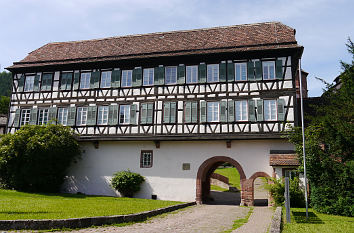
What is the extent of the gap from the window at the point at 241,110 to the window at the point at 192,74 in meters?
3.06

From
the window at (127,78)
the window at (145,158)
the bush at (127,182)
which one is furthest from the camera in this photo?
the window at (127,78)

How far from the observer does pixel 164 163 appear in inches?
860

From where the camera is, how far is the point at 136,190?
21.7 metres

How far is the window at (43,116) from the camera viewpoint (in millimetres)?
23922

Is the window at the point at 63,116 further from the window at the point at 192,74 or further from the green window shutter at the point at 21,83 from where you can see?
the window at the point at 192,74

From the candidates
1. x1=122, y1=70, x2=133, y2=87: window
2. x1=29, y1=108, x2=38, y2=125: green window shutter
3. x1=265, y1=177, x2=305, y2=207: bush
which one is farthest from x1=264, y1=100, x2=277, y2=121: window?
x1=29, y1=108, x2=38, y2=125: green window shutter

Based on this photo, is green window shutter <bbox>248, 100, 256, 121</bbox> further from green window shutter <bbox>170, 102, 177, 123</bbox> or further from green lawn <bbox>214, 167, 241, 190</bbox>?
green lawn <bbox>214, 167, 241, 190</bbox>

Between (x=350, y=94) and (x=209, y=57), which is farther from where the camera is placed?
(x=209, y=57)

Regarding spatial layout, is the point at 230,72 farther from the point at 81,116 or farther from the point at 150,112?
the point at 81,116

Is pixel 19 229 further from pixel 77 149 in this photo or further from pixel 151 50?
pixel 151 50

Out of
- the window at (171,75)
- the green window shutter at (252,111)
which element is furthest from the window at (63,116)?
the green window shutter at (252,111)

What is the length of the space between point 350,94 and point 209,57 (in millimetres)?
9206

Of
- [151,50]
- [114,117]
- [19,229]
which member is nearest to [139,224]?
[19,229]

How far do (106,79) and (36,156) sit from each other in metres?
6.51
